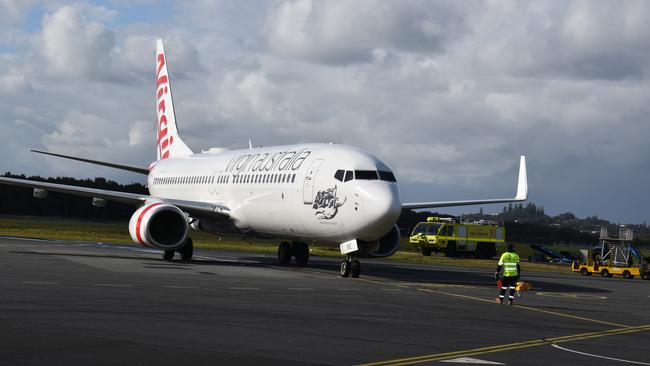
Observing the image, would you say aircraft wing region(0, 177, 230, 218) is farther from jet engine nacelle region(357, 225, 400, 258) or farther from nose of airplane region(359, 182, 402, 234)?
nose of airplane region(359, 182, 402, 234)

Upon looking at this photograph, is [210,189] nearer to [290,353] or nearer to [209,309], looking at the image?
[209,309]

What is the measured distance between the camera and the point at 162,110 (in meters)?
47.5

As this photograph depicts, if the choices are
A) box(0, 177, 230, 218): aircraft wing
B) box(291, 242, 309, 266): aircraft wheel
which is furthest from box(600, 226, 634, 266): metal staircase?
box(0, 177, 230, 218): aircraft wing

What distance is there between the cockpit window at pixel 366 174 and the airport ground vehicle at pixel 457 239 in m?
35.4

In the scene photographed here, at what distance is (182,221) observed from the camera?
32031 mm

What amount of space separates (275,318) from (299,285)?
28.0 ft

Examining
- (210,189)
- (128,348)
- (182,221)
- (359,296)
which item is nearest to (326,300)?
(359,296)

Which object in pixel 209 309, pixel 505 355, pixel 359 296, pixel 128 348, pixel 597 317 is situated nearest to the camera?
pixel 128 348

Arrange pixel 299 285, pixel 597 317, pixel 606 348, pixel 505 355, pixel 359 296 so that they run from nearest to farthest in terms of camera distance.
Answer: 1. pixel 505 355
2. pixel 606 348
3. pixel 597 317
4. pixel 359 296
5. pixel 299 285

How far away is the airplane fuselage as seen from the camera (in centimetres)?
2597

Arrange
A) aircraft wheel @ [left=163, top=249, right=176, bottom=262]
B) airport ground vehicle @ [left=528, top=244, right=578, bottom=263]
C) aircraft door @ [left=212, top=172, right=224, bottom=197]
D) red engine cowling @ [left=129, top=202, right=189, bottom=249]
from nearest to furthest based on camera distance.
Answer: red engine cowling @ [left=129, top=202, right=189, bottom=249] < aircraft wheel @ [left=163, top=249, right=176, bottom=262] < aircraft door @ [left=212, top=172, right=224, bottom=197] < airport ground vehicle @ [left=528, top=244, right=578, bottom=263]

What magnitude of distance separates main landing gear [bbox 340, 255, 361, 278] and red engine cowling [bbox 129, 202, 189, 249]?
21.8ft

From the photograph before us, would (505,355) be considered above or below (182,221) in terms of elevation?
below

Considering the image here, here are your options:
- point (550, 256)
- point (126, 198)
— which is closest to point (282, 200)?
point (126, 198)
